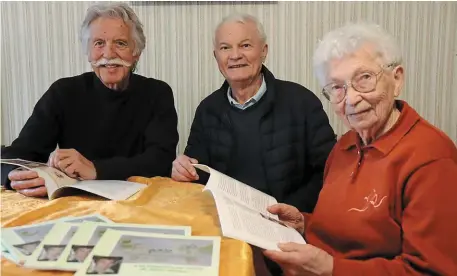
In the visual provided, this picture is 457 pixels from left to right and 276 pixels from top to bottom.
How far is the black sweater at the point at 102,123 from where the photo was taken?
162 cm

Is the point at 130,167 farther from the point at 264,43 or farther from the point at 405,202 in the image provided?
the point at 405,202

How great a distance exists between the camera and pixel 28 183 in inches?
48.8

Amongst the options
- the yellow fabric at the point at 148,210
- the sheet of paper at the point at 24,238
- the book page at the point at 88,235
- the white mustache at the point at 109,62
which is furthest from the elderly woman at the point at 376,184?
the white mustache at the point at 109,62

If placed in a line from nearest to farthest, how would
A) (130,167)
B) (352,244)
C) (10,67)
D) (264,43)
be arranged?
1. (352,244)
2. (130,167)
3. (264,43)
4. (10,67)

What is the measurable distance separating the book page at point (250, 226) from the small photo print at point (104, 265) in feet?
0.64

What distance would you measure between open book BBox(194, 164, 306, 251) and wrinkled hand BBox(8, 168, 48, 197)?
0.46 metres

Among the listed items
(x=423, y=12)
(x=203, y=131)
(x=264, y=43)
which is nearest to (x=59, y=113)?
(x=203, y=131)

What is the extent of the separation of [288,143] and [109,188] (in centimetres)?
65

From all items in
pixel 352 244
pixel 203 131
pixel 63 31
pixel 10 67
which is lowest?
pixel 352 244

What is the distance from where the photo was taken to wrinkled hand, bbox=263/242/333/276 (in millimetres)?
890

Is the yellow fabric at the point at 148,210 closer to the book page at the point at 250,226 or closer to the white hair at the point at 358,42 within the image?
the book page at the point at 250,226

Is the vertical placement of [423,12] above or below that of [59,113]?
above

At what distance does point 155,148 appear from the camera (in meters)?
1.61

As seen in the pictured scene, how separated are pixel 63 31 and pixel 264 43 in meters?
1.40
